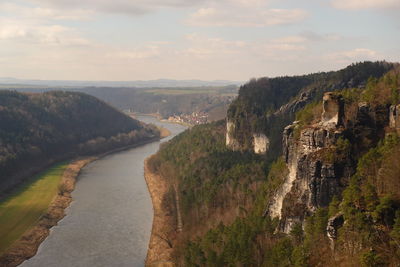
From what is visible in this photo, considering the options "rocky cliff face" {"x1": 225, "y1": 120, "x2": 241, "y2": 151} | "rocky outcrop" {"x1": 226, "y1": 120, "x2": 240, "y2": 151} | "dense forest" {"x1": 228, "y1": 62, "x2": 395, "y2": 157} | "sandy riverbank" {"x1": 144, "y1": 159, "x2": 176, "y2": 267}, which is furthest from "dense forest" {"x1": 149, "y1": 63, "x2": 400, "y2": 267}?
"rocky outcrop" {"x1": 226, "y1": 120, "x2": 240, "y2": 151}

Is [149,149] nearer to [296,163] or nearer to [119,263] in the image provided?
[119,263]

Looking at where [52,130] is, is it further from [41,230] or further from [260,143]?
[41,230]

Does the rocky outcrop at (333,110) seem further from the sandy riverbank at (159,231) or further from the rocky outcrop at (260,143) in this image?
the rocky outcrop at (260,143)

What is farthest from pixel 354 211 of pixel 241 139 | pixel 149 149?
pixel 149 149

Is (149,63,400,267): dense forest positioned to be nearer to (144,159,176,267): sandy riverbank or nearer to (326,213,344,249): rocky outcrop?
(326,213,344,249): rocky outcrop

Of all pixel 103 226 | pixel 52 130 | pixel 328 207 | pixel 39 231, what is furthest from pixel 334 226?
pixel 52 130

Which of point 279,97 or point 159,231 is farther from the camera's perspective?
point 279,97
